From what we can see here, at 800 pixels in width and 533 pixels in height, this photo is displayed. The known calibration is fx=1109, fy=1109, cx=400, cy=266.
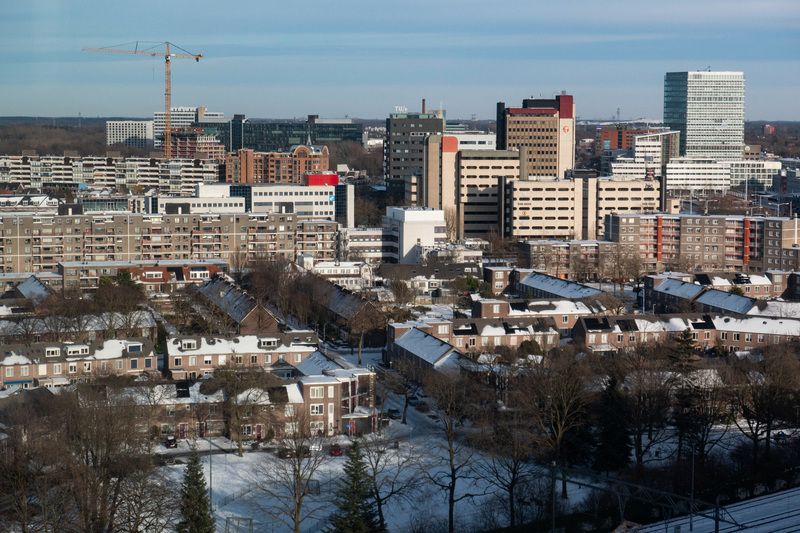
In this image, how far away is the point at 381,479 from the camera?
437 inches

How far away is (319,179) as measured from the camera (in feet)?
101

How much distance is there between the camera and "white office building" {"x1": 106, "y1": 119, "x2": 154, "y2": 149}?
6825 centimetres

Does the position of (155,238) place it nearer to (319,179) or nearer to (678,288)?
(319,179)

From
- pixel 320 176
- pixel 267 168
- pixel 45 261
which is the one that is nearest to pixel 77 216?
pixel 45 261

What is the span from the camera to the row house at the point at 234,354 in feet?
48.9

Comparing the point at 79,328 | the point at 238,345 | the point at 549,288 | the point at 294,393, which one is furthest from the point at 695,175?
the point at 294,393

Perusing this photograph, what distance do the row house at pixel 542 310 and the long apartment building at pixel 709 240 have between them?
6994mm

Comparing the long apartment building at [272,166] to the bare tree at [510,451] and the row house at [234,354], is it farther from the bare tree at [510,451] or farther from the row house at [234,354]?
the bare tree at [510,451]

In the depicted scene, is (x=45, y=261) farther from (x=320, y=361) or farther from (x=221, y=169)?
(x=221, y=169)

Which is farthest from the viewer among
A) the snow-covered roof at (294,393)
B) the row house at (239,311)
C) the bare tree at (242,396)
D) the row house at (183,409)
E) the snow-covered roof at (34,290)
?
the snow-covered roof at (34,290)

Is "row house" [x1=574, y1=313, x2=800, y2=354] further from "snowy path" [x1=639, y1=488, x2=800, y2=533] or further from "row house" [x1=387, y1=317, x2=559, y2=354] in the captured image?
"snowy path" [x1=639, y1=488, x2=800, y2=533]

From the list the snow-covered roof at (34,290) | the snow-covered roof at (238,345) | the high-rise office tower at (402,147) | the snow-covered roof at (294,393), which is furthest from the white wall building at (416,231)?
the high-rise office tower at (402,147)

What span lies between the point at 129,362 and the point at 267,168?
29.8m

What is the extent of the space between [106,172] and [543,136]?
17.8 m
